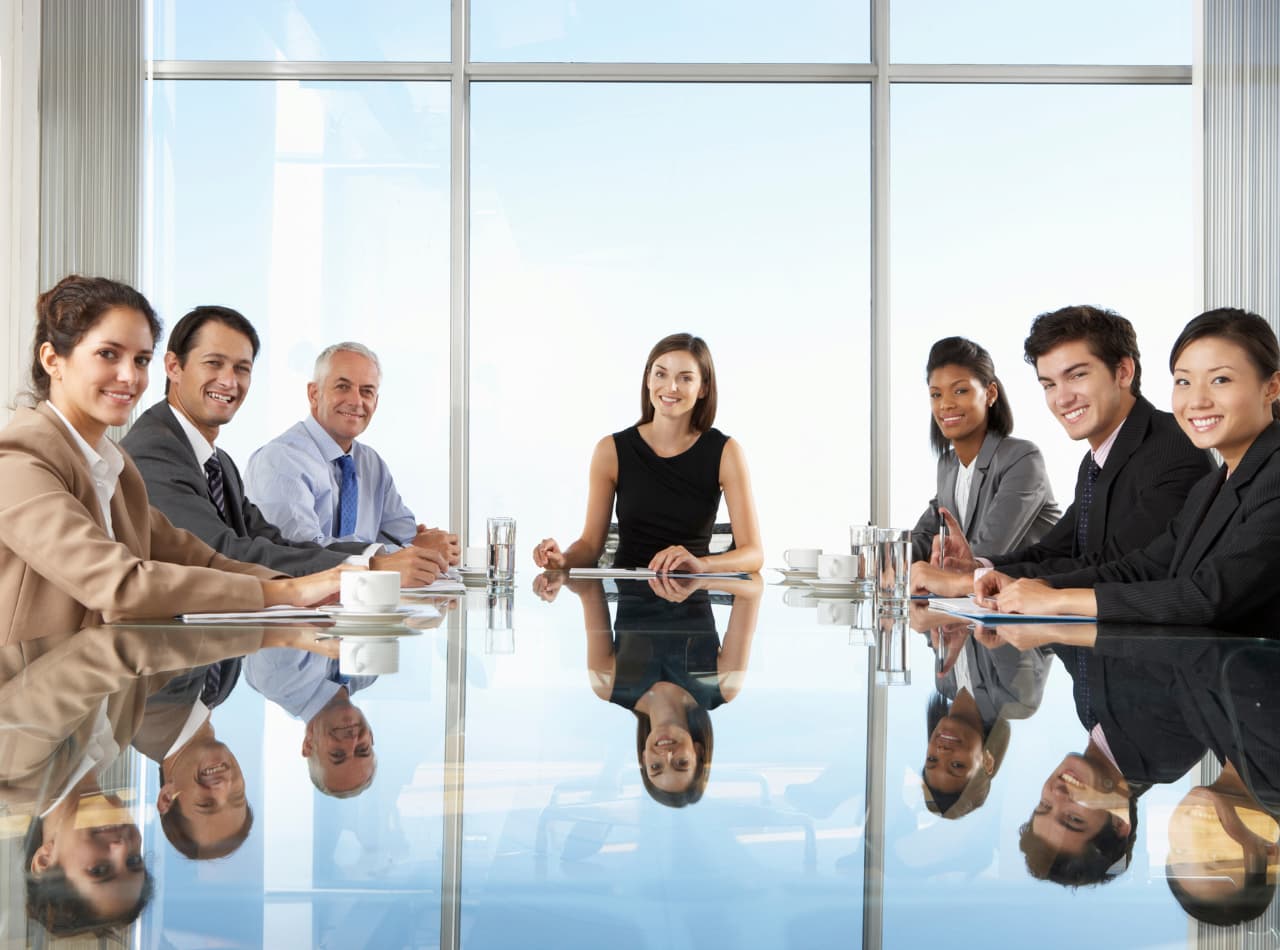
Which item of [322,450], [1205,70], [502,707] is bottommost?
[502,707]

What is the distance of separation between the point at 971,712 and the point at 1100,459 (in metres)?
1.93

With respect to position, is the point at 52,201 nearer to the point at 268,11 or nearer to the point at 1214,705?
the point at 268,11

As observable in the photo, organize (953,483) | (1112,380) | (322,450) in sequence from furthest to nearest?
1. (953,483)
2. (322,450)
3. (1112,380)

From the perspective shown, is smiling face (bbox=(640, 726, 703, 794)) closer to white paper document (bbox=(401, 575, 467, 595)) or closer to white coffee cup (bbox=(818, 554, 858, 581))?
white paper document (bbox=(401, 575, 467, 595))

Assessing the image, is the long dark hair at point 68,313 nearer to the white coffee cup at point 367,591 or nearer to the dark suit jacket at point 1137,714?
the white coffee cup at point 367,591

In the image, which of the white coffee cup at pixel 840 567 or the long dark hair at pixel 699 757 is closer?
the long dark hair at pixel 699 757

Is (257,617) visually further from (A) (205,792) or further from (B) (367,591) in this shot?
(A) (205,792)

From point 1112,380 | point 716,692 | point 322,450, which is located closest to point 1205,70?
point 1112,380

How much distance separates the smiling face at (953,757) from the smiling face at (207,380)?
2.37 metres

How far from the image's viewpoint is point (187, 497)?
7.93ft

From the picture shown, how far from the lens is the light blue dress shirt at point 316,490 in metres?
3.12

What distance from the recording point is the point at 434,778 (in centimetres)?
69

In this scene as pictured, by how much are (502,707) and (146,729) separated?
0.28 m

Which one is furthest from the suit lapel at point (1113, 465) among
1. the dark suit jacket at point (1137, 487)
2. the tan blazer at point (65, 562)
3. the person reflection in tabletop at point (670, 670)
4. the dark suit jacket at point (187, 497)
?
the tan blazer at point (65, 562)
